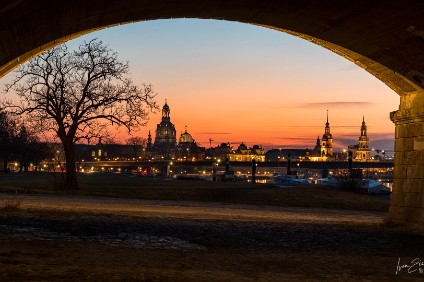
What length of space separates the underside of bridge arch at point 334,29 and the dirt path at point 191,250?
2.41 meters

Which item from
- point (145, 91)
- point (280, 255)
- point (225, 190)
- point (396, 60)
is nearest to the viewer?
point (280, 255)

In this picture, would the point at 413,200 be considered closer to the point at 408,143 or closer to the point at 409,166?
the point at 409,166

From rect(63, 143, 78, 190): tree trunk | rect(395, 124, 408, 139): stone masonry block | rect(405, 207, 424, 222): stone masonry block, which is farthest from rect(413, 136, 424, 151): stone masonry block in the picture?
rect(63, 143, 78, 190): tree trunk

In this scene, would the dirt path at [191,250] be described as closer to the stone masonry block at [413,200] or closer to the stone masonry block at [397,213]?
the stone masonry block at [397,213]

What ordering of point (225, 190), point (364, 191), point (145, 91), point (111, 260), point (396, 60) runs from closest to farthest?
point (111, 260) < point (396, 60) < point (145, 91) < point (225, 190) < point (364, 191)

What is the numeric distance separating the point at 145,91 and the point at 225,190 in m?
8.22

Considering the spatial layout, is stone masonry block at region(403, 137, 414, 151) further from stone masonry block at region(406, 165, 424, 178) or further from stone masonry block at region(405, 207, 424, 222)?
stone masonry block at region(405, 207, 424, 222)

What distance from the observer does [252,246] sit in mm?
11602

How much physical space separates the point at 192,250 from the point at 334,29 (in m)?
6.86

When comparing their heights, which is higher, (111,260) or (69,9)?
(69,9)

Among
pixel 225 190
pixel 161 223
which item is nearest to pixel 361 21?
pixel 161 223

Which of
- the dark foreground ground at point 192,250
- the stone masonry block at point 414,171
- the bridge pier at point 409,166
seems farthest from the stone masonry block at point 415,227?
the stone masonry block at point 414,171

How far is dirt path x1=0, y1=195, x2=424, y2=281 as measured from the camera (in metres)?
8.29

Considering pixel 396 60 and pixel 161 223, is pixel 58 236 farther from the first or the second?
pixel 396 60
